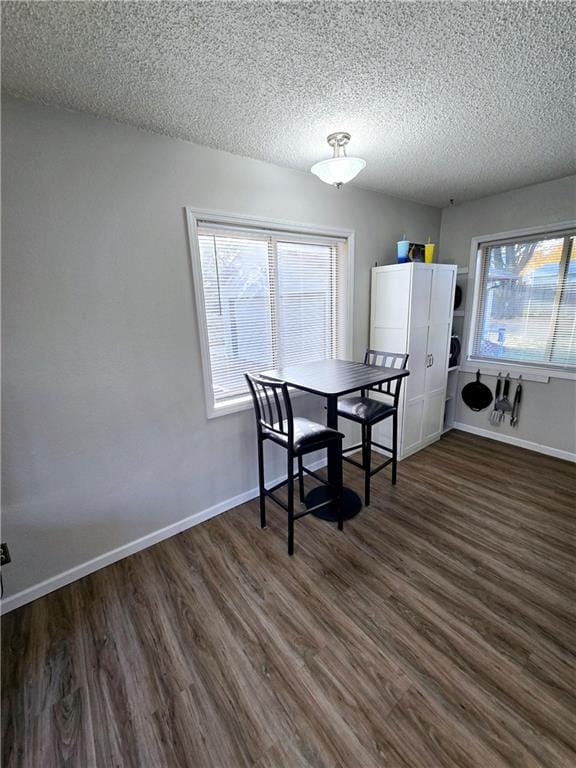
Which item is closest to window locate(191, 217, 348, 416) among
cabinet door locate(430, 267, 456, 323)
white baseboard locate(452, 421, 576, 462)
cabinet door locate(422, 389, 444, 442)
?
cabinet door locate(430, 267, 456, 323)

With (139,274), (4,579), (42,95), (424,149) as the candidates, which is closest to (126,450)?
(4,579)

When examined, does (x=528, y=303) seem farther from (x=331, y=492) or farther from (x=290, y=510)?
(x=290, y=510)

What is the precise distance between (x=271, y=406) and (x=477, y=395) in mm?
2753

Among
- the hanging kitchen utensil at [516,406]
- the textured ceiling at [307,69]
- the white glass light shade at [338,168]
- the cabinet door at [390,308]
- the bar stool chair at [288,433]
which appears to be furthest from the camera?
the hanging kitchen utensil at [516,406]

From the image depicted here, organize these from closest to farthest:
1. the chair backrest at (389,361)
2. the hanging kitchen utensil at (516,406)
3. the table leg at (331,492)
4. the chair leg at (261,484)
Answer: the chair leg at (261,484), the table leg at (331,492), the chair backrest at (389,361), the hanging kitchen utensil at (516,406)

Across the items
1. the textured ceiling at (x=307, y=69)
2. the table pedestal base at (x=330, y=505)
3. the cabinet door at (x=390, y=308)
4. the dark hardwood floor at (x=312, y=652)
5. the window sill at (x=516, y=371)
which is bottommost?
the dark hardwood floor at (x=312, y=652)

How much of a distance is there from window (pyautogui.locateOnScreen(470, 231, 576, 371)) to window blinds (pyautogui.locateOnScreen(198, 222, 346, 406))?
5.80 ft

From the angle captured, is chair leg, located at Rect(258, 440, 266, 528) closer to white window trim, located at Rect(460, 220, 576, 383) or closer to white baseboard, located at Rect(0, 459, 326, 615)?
white baseboard, located at Rect(0, 459, 326, 615)

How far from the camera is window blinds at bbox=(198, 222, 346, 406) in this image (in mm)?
2227

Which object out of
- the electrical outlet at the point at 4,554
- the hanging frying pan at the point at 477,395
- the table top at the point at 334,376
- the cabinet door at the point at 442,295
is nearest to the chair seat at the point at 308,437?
the table top at the point at 334,376

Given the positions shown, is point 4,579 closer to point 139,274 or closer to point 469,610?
point 139,274

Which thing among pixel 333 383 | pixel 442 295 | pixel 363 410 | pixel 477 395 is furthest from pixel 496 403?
pixel 333 383

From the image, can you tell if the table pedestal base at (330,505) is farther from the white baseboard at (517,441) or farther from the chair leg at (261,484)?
the white baseboard at (517,441)

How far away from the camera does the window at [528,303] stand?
9.56ft
